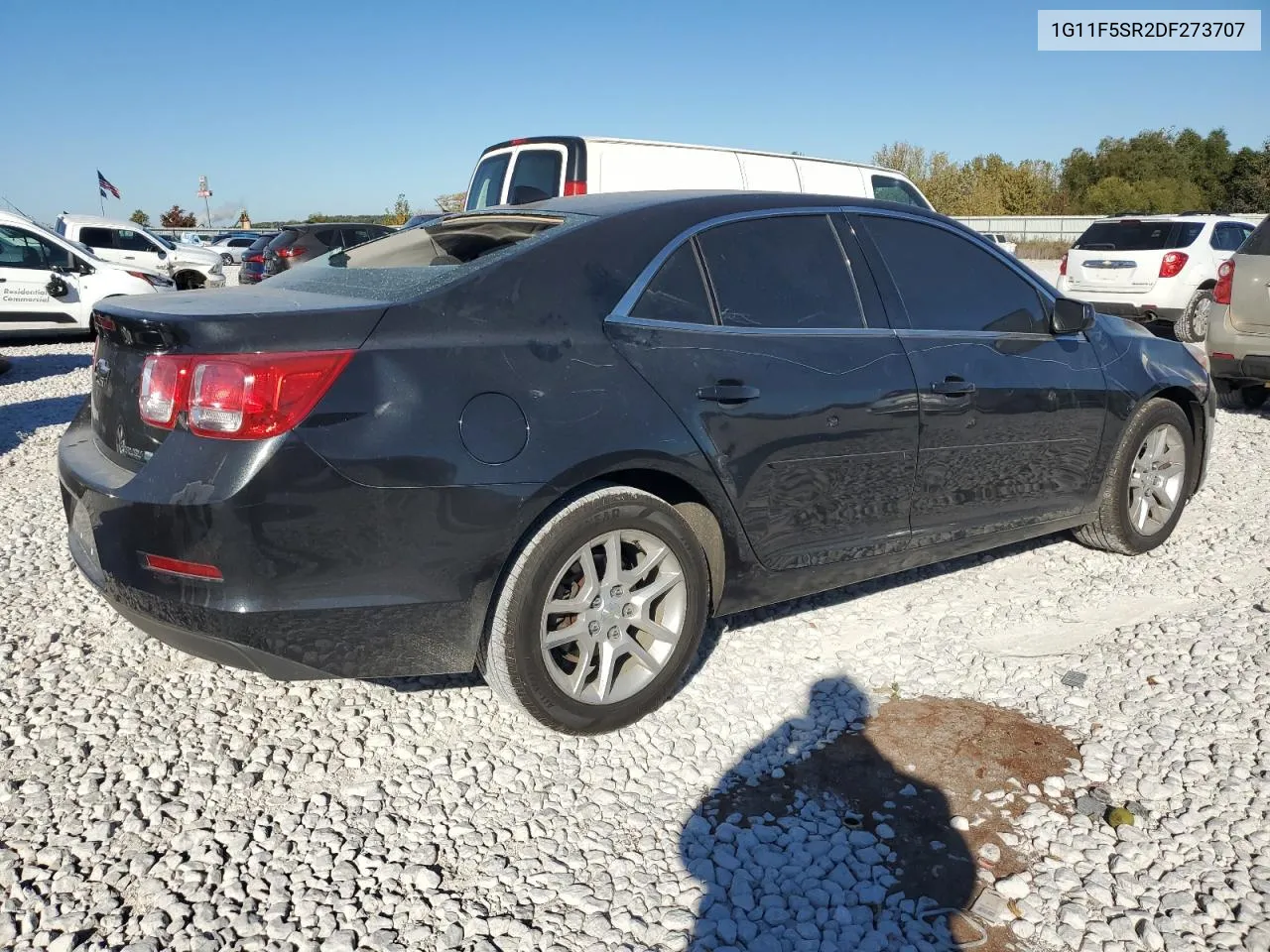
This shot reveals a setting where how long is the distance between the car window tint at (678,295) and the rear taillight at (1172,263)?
12.0m

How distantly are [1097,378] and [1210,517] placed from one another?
180 centimetres

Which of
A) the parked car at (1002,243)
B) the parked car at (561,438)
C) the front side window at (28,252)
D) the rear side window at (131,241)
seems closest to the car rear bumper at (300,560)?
the parked car at (561,438)

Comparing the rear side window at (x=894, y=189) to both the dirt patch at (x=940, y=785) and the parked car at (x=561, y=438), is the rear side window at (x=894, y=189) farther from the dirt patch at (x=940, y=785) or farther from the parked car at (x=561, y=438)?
the dirt patch at (x=940, y=785)

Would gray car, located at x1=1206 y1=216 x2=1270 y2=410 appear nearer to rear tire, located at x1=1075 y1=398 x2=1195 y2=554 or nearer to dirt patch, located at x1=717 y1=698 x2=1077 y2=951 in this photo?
rear tire, located at x1=1075 y1=398 x2=1195 y2=554

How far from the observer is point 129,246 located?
59.8 feet

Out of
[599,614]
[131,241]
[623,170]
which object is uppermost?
[131,241]

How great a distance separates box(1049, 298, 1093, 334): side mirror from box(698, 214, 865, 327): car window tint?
118 centimetres

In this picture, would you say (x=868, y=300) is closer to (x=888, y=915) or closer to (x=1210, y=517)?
(x=888, y=915)

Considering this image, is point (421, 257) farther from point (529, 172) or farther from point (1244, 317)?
point (1244, 317)

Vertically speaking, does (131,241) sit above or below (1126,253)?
above

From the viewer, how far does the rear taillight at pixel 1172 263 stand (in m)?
13.0

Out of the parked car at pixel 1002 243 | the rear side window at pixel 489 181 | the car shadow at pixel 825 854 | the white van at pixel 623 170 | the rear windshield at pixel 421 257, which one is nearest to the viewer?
the car shadow at pixel 825 854

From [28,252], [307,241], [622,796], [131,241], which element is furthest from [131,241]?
[622,796]

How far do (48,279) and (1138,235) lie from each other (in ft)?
47.6
